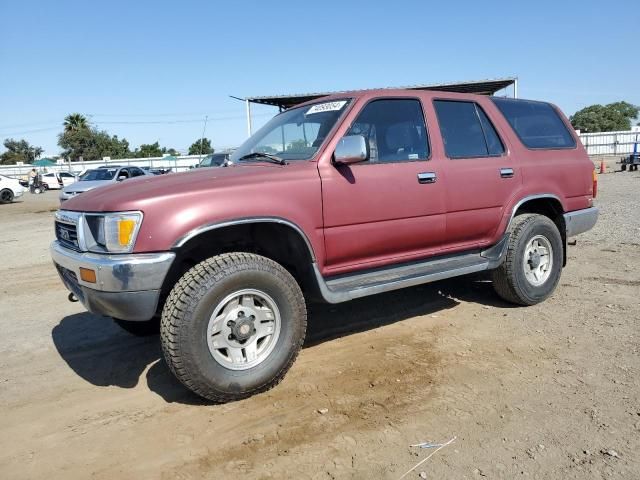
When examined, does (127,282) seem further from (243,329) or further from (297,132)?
(297,132)

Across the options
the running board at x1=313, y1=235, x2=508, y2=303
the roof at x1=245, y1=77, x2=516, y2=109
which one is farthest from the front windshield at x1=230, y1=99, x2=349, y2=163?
the roof at x1=245, y1=77, x2=516, y2=109

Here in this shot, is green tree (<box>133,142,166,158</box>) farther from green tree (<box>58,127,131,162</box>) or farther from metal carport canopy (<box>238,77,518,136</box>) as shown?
metal carport canopy (<box>238,77,518,136</box>)

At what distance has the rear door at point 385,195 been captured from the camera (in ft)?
11.5

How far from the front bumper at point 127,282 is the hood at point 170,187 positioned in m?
0.30

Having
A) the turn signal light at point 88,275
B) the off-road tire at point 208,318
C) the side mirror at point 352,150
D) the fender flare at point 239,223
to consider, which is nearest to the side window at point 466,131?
the side mirror at point 352,150

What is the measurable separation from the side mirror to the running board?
0.77 m

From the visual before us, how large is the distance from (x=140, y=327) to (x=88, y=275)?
1.37 meters

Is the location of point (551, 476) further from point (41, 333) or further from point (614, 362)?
point (41, 333)

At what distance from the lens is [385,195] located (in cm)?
368

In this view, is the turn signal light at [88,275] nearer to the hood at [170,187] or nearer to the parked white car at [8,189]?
the hood at [170,187]

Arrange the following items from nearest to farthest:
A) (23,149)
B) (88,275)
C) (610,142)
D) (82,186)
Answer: (88,275), (82,186), (610,142), (23,149)

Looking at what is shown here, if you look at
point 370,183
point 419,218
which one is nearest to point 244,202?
point 370,183

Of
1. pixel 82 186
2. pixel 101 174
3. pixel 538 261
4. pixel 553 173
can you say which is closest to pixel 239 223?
pixel 538 261

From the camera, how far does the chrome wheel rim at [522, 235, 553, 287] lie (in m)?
4.74
